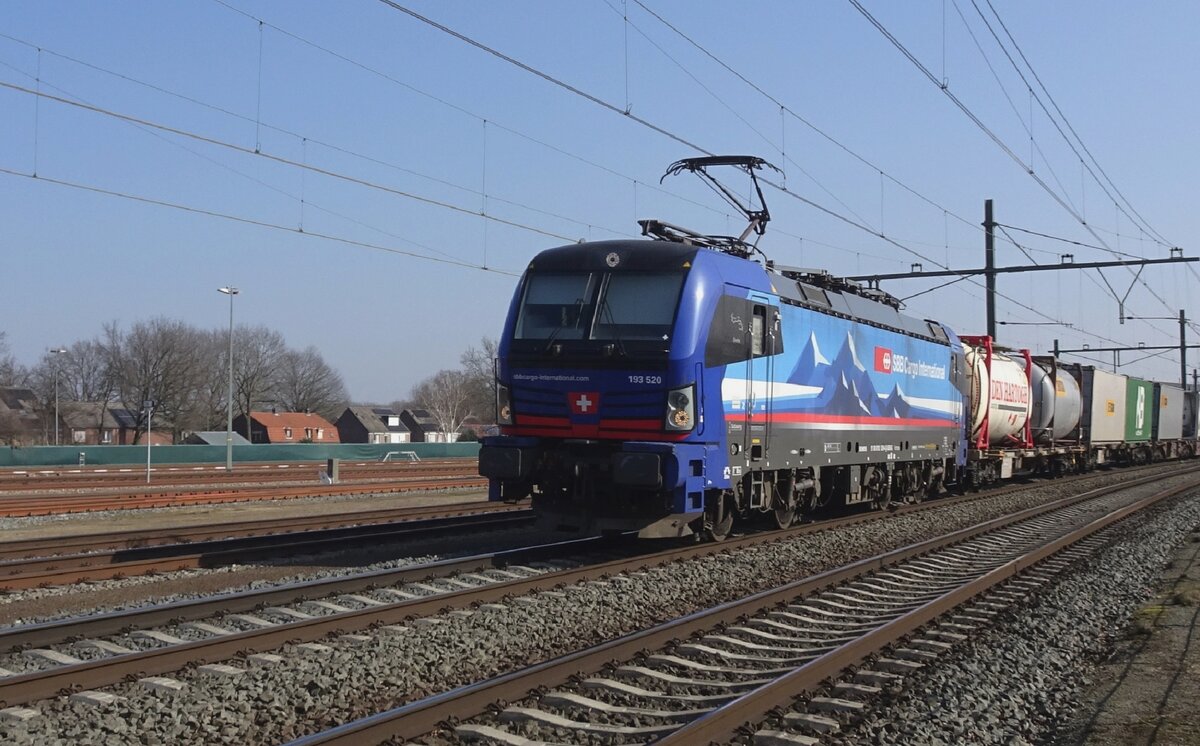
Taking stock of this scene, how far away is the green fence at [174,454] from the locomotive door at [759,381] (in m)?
32.6

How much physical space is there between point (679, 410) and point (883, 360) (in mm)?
7417

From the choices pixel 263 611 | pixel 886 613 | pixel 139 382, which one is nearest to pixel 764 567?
pixel 886 613

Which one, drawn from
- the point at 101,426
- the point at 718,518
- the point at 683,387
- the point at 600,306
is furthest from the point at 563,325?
the point at 101,426

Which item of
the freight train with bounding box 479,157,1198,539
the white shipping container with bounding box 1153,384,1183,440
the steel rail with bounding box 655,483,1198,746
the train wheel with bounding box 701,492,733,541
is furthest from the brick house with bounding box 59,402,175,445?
the steel rail with bounding box 655,483,1198,746

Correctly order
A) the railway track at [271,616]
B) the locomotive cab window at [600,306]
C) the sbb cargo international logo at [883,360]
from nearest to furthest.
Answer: the railway track at [271,616] < the locomotive cab window at [600,306] < the sbb cargo international logo at [883,360]

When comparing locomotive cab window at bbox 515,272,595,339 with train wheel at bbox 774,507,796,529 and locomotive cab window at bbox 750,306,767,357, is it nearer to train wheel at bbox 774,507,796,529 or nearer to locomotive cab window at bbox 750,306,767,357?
locomotive cab window at bbox 750,306,767,357

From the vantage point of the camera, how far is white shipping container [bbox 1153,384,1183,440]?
48594 millimetres

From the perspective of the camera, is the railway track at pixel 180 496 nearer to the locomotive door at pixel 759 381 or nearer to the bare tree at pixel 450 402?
the locomotive door at pixel 759 381

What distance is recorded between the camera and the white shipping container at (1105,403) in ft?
121

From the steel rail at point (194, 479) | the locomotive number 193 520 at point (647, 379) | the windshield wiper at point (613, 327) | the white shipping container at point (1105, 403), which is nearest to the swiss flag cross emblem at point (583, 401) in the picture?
the locomotive number 193 520 at point (647, 379)

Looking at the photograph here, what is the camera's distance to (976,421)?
26047 mm

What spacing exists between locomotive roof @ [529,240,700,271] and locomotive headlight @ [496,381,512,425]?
1583 millimetres

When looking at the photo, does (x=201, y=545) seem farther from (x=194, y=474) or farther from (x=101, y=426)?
(x=101, y=426)

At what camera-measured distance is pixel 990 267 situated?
3406 cm
